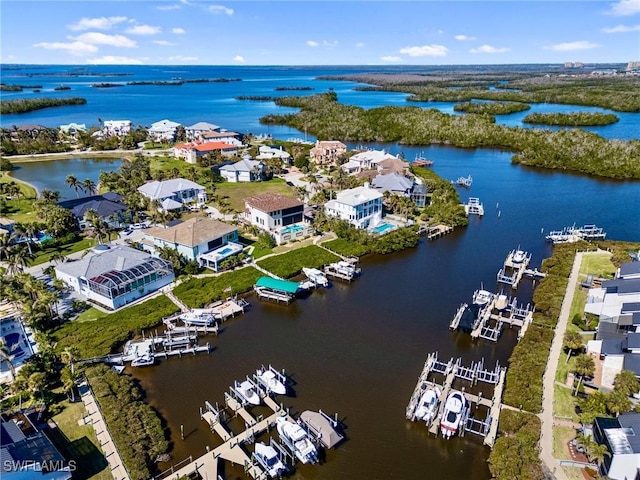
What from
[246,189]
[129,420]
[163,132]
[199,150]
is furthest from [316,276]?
[163,132]

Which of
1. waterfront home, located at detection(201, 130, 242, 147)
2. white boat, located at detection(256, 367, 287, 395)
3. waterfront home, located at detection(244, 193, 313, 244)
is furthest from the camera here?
waterfront home, located at detection(201, 130, 242, 147)

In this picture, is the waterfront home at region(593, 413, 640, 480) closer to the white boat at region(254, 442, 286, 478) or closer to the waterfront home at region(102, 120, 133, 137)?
the white boat at region(254, 442, 286, 478)

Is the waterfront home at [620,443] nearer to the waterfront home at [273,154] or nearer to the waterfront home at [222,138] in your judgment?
the waterfront home at [273,154]

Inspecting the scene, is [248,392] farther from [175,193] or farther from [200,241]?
[175,193]

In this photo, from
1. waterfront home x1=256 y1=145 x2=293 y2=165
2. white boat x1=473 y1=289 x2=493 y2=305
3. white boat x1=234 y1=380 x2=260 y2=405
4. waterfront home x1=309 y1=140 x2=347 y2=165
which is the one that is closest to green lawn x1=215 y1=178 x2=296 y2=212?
waterfront home x1=256 y1=145 x2=293 y2=165

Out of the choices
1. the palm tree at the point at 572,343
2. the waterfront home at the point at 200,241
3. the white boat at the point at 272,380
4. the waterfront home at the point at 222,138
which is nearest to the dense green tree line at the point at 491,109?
the waterfront home at the point at 222,138

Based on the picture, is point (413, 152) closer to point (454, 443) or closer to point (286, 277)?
point (286, 277)

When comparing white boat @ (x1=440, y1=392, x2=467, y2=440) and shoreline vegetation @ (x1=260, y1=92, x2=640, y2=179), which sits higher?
shoreline vegetation @ (x1=260, y1=92, x2=640, y2=179)
